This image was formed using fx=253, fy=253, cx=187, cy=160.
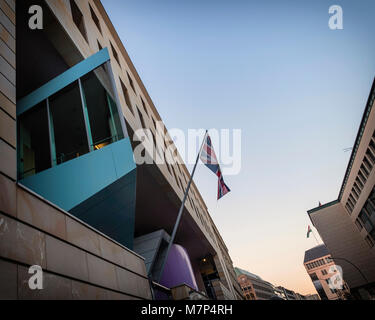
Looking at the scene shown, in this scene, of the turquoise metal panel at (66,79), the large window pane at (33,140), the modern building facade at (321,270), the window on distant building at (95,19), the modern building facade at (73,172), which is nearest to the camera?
the modern building facade at (73,172)

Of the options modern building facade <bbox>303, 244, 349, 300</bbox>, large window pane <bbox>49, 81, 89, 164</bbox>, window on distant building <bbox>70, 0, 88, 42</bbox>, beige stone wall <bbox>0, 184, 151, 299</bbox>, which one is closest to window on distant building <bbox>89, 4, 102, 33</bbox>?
window on distant building <bbox>70, 0, 88, 42</bbox>

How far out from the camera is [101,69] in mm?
10430

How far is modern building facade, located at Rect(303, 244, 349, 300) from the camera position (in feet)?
366

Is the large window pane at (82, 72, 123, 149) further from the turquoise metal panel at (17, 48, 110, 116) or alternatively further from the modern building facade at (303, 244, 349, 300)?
the modern building facade at (303, 244, 349, 300)

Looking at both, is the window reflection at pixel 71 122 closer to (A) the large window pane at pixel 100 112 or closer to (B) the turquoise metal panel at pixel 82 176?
(A) the large window pane at pixel 100 112

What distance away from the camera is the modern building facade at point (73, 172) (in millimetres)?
4129

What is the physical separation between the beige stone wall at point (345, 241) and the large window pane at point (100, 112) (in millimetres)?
50983

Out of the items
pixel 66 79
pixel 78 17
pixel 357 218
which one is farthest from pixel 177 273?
pixel 357 218

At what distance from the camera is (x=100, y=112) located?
37.3ft

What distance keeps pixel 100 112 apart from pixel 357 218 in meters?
48.9

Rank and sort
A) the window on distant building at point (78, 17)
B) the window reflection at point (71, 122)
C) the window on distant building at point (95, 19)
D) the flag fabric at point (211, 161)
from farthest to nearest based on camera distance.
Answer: the window on distant building at point (95, 19) < the flag fabric at point (211, 161) < the window on distant building at point (78, 17) < the window reflection at point (71, 122)

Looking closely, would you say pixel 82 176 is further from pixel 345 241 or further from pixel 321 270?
pixel 321 270

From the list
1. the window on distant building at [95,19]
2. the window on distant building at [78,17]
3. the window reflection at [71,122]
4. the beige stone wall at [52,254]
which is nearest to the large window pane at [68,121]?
the window reflection at [71,122]

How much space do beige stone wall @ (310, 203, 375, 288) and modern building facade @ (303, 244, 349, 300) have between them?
68.3 metres
